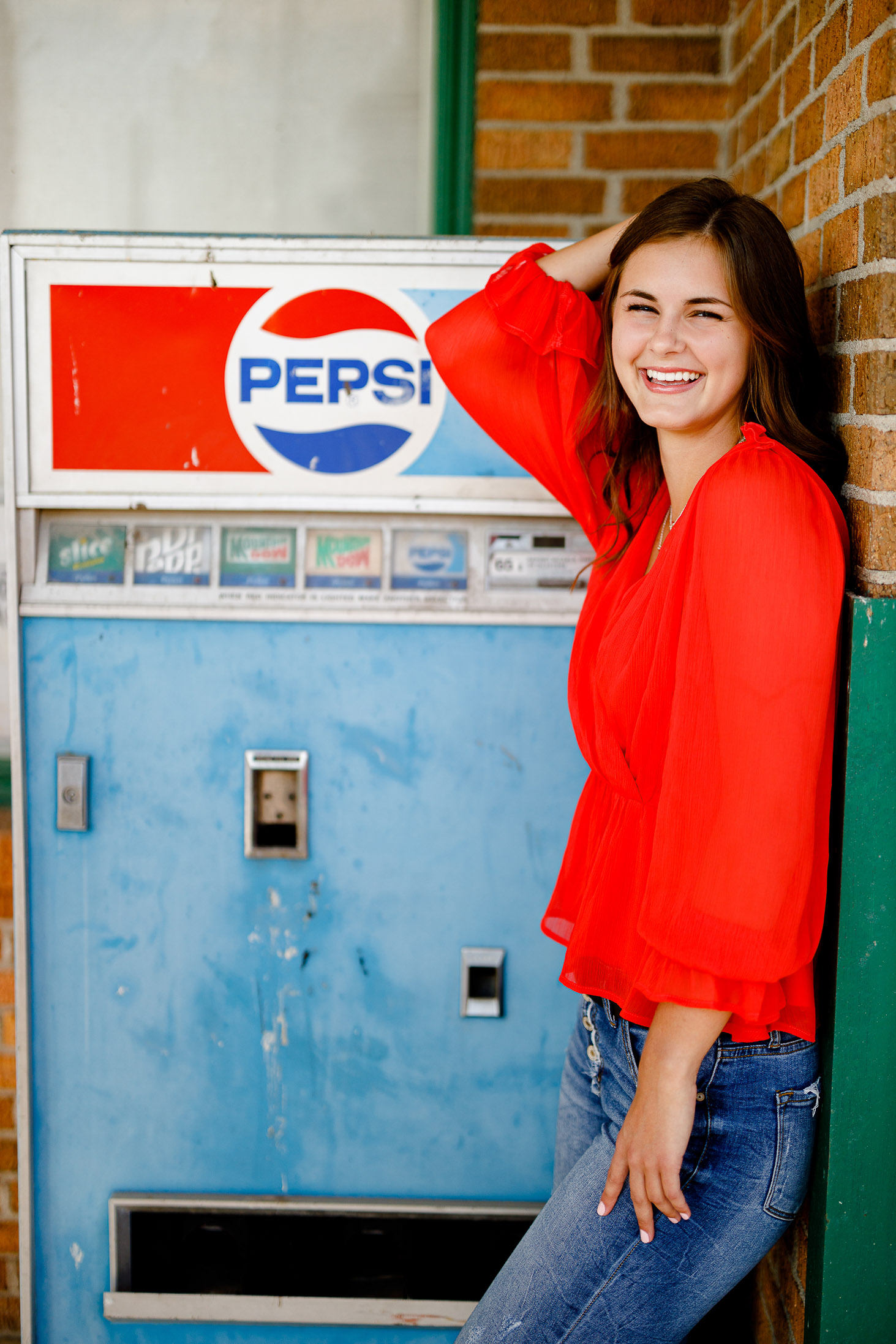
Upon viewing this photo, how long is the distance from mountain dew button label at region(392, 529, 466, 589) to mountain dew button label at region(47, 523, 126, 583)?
0.46 meters

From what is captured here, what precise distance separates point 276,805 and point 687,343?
0.99 metres

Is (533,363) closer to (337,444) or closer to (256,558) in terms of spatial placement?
(337,444)

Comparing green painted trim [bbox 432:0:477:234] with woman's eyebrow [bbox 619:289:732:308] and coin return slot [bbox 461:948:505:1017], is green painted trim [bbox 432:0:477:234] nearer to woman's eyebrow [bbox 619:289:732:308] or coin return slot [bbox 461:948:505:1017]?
woman's eyebrow [bbox 619:289:732:308]

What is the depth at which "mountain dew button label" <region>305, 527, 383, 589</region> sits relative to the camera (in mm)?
1627

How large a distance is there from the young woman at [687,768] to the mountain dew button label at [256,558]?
0.48 meters

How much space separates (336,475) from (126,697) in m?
0.51

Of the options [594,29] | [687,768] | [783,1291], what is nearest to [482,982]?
[783,1291]

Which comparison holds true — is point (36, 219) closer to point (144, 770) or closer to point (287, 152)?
point (287, 152)

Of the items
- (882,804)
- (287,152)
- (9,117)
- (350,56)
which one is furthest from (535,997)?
(9,117)

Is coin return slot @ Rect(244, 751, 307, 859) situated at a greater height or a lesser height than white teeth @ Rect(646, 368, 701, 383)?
lesser

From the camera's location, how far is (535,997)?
5.54 feet

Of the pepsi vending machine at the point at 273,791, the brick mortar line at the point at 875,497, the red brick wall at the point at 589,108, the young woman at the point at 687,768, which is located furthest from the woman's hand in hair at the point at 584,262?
the red brick wall at the point at 589,108

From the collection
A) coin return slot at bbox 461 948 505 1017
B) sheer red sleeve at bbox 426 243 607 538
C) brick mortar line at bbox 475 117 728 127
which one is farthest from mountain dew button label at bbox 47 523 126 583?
brick mortar line at bbox 475 117 728 127

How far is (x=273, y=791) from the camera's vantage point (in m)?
1.68
